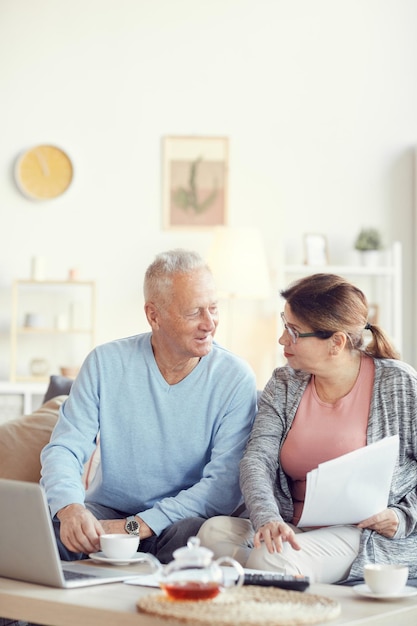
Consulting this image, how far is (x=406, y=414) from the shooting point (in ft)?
7.47

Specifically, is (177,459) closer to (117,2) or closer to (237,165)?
(237,165)

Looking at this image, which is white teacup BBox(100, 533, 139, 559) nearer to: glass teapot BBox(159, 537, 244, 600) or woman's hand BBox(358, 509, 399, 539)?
glass teapot BBox(159, 537, 244, 600)

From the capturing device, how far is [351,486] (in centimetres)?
204

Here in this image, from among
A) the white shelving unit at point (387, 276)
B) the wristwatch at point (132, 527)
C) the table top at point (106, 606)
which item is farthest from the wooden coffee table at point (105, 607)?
the white shelving unit at point (387, 276)

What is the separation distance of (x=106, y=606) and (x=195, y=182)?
13.5ft

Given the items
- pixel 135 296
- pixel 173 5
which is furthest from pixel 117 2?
pixel 135 296

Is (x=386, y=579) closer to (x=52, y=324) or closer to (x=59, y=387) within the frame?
(x=59, y=387)

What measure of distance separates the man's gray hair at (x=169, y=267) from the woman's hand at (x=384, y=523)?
76 cm

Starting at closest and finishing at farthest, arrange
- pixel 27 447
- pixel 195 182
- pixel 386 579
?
pixel 386 579 → pixel 27 447 → pixel 195 182

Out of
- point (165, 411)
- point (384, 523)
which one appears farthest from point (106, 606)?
point (165, 411)

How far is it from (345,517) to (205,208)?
11.7 ft

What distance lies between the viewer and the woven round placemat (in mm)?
1503

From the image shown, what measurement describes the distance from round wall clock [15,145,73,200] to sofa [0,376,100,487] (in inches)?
103

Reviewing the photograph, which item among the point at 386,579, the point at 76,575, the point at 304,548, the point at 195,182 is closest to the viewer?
the point at 386,579
